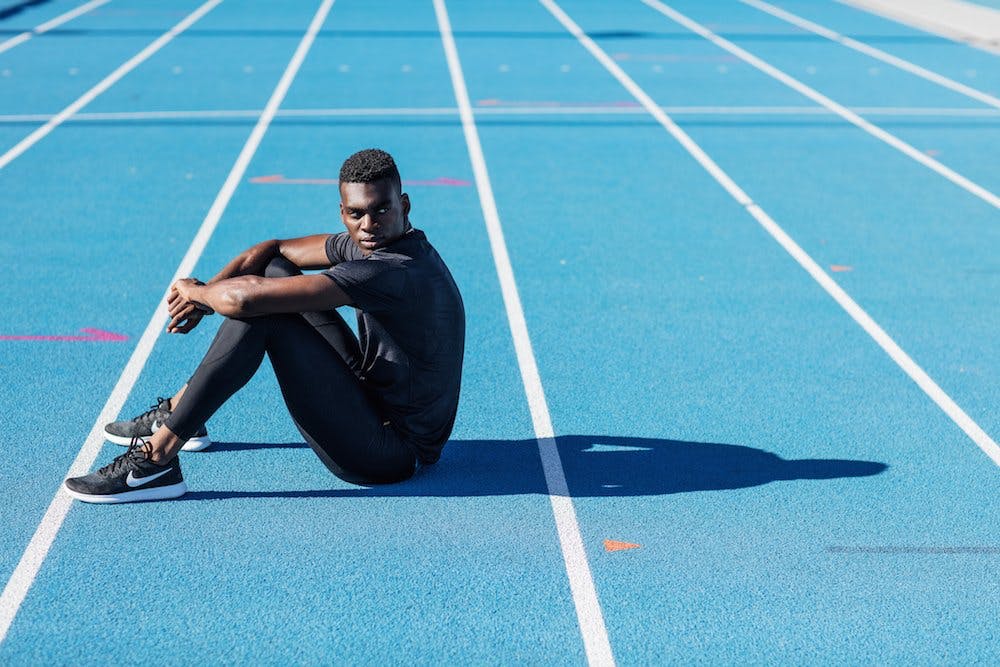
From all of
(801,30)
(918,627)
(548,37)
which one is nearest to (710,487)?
(918,627)

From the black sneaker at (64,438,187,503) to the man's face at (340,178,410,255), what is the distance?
113 cm

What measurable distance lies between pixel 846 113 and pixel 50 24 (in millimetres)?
11617

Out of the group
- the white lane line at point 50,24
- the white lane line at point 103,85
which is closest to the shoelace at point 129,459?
the white lane line at point 103,85

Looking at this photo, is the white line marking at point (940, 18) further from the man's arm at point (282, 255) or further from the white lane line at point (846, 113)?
the man's arm at point (282, 255)

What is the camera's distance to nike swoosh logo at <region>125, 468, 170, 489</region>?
449 centimetres

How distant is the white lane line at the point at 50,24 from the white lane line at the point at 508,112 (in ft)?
13.9

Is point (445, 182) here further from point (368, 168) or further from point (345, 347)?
point (368, 168)

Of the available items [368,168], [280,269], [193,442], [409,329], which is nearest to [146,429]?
[193,442]

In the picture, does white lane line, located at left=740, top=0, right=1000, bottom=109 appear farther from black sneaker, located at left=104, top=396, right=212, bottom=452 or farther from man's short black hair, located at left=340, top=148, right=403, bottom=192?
black sneaker, located at left=104, top=396, right=212, bottom=452

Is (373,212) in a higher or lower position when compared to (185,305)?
higher

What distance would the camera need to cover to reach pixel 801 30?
18359 millimetres

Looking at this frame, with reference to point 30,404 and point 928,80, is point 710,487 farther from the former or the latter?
point 928,80

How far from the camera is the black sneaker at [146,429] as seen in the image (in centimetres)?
485

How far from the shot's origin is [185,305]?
443cm
